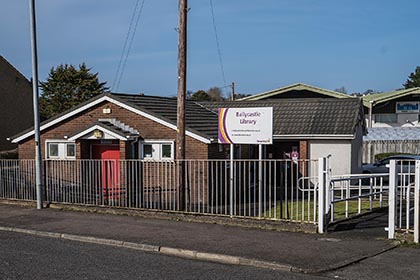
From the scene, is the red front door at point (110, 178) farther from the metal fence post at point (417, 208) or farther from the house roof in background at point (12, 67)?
the house roof in background at point (12, 67)

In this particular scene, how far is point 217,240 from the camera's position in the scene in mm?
10945

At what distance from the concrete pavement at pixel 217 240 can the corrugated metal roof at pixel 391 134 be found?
29487 mm

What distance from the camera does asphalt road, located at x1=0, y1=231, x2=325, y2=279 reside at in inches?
323

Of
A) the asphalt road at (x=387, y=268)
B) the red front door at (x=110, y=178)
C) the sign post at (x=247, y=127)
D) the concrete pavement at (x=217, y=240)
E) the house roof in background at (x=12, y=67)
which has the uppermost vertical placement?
the house roof in background at (x=12, y=67)

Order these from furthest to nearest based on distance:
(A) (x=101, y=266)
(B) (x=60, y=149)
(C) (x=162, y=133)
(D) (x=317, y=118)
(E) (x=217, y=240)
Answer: (D) (x=317, y=118)
(B) (x=60, y=149)
(C) (x=162, y=133)
(E) (x=217, y=240)
(A) (x=101, y=266)

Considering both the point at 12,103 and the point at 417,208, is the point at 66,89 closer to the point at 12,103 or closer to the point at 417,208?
the point at 12,103

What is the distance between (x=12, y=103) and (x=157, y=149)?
Result: 26498 millimetres

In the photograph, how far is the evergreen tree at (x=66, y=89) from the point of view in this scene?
5516cm

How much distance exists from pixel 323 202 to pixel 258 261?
278 centimetres

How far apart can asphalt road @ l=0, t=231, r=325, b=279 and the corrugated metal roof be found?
32.3 meters

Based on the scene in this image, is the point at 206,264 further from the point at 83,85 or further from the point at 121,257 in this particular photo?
the point at 83,85

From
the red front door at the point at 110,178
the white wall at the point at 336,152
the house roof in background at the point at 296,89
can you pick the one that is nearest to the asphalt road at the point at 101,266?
Answer: the red front door at the point at 110,178

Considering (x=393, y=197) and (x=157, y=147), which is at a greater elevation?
(x=157, y=147)

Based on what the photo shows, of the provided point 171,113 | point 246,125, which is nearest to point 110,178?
point 246,125
